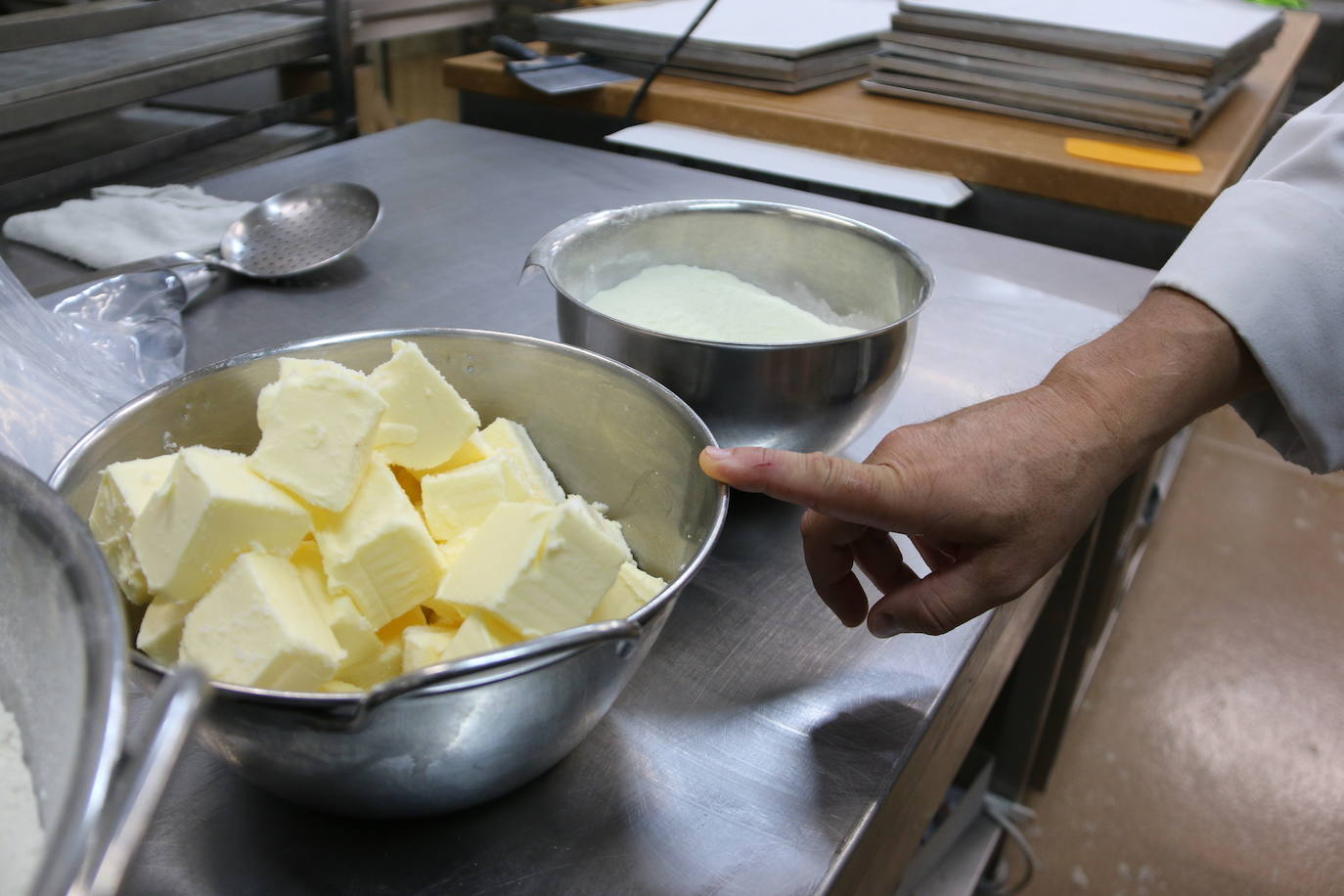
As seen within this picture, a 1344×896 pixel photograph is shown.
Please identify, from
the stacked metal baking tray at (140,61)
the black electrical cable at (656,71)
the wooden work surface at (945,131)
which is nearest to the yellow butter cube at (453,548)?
the stacked metal baking tray at (140,61)

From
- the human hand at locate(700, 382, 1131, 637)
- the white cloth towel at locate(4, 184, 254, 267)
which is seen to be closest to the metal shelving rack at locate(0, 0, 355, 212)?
the white cloth towel at locate(4, 184, 254, 267)

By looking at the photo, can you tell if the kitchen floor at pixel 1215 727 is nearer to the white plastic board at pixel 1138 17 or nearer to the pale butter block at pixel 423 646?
the white plastic board at pixel 1138 17

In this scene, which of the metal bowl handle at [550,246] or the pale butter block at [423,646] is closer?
the pale butter block at [423,646]

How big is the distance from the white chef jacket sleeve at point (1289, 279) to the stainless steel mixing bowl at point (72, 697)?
0.79 m

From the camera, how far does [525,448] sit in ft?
2.24

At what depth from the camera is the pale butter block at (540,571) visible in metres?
0.49

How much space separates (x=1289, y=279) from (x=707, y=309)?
0.48 meters

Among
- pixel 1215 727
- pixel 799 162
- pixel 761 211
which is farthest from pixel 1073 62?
pixel 1215 727

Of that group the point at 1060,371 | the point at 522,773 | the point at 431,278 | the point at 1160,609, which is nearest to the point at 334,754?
the point at 522,773

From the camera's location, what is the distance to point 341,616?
1.66 ft

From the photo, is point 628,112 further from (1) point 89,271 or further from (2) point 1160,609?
(2) point 1160,609

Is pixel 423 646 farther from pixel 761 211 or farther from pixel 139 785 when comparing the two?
pixel 761 211

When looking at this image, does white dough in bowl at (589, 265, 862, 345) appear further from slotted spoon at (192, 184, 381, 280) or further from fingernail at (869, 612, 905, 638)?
slotted spoon at (192, 184, 381, 280)

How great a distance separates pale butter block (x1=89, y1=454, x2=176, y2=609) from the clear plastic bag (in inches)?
8.1
